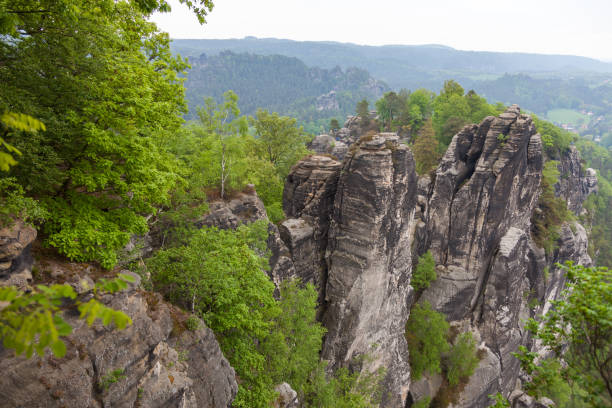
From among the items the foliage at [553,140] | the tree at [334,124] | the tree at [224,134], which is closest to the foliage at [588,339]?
the tree at [224,134]

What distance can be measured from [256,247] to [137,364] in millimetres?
9653

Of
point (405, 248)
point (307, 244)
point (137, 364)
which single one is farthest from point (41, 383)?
point (405, 248)

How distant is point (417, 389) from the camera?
31859mm

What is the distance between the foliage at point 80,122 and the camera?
32.3 ft

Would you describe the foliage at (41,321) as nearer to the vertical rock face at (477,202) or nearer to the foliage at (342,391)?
Answer: the foliage at (342,391)

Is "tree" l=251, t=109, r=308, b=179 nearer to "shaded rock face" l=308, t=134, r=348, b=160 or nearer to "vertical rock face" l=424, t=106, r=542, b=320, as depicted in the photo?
"vertical rock face" l=424, t=106, r=542, b=320

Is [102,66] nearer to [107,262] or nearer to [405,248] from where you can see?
[107,262]

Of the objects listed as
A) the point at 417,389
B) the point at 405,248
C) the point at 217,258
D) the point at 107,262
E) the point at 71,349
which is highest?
the point at 107,262

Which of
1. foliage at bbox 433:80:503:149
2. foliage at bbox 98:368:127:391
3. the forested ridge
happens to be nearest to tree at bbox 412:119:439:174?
foliage at bbox 433:80:503:149

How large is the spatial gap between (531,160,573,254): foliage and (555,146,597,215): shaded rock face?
13.0 m

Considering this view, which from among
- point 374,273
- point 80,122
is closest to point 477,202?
point 374,273

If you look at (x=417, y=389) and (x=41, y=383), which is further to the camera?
(x=417, y=389)

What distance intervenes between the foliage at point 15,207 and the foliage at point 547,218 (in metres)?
53.7

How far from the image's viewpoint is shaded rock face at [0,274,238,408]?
7.84 meters
